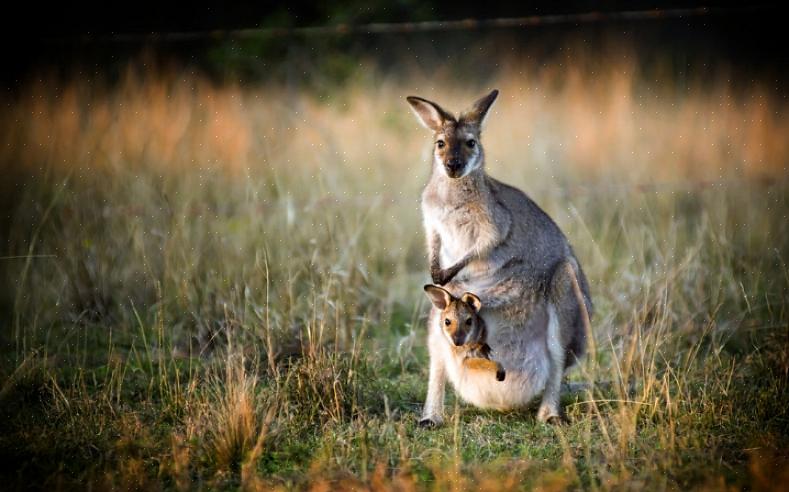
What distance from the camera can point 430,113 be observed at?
177 inches

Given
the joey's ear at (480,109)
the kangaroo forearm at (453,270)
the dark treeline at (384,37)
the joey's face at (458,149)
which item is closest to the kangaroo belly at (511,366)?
the kangaroo forearm at (453,270)

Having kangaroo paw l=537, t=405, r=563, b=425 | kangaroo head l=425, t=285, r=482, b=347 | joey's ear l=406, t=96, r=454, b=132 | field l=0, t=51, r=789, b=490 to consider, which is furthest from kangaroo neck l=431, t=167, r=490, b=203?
kangaroo paw l=537, t=405, r=563, b=425

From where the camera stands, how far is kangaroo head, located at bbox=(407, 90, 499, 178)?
4340mm

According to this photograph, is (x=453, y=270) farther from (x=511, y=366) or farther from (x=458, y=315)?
(x=511, y=366)

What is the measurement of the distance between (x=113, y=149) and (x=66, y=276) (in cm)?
213

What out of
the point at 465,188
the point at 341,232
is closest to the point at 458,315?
the point at 465,188

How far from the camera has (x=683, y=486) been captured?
3.40 meters

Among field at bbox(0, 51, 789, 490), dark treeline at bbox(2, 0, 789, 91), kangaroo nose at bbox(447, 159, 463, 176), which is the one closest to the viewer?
field at bbox(0, 51, 789, 490)

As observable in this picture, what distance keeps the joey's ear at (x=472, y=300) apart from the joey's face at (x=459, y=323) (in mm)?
16

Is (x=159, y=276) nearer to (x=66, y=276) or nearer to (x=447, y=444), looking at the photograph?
(x=66, y=276)

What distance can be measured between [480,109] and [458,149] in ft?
0.80

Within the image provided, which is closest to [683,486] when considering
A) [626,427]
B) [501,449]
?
[626,427]

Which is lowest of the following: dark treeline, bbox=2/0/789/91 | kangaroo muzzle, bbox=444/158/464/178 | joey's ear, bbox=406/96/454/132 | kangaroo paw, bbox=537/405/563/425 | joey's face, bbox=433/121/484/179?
kangaroo paw, bbox=537/405/563/425

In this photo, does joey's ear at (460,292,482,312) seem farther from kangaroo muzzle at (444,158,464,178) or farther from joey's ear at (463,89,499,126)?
joey's ear at (463,89,499,126)
